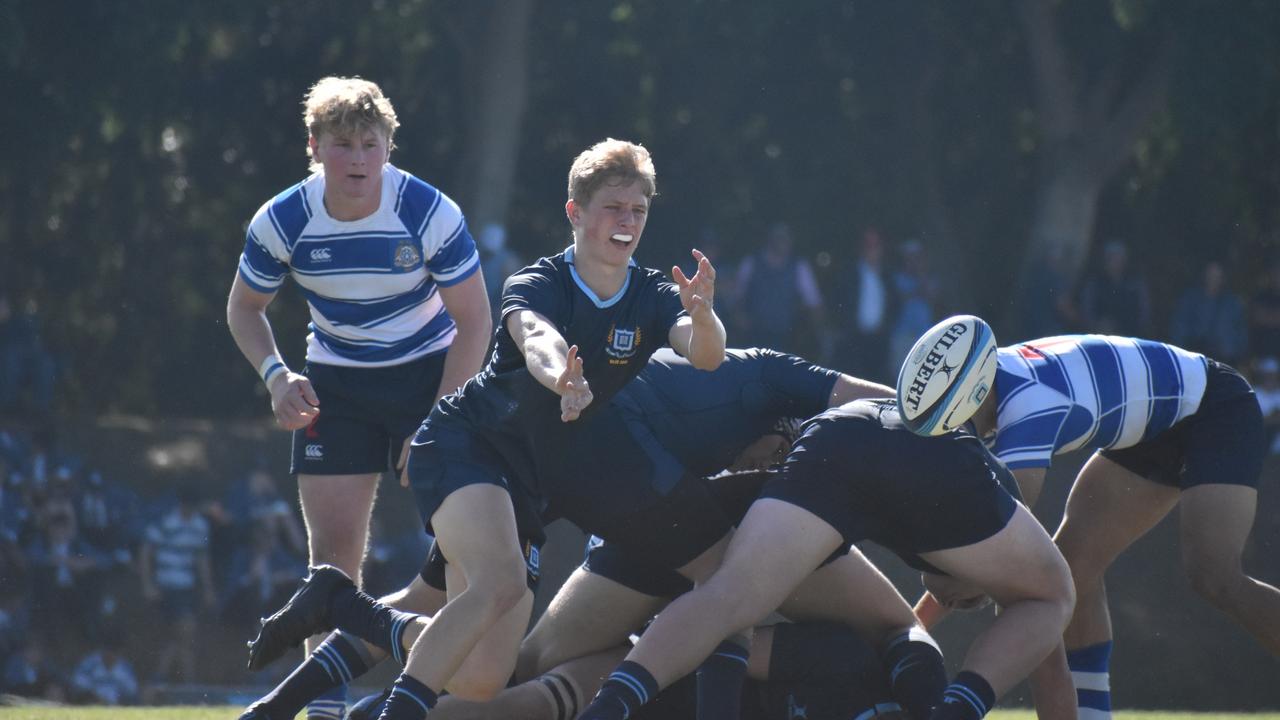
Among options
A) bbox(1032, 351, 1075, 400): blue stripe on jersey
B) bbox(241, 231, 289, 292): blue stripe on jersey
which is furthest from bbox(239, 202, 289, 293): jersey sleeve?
bbox(1032, 351, 1075, 400): blue stripe on jersey

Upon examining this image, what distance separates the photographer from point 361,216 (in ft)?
20.1

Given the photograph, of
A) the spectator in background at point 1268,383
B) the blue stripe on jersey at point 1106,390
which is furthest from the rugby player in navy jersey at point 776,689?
the spectator in background at point 1268,383

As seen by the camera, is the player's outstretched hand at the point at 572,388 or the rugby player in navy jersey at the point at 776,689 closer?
the player's outstretched hand at the point at 572,388

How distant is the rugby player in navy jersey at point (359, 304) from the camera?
6.08 metres

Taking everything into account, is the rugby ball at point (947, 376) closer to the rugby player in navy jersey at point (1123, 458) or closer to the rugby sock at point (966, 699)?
the rugby player in navy jersey at point (1123, 458)

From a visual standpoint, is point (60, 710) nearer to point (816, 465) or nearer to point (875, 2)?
point (816, 465)

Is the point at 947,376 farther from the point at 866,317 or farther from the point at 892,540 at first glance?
the point at 866,317

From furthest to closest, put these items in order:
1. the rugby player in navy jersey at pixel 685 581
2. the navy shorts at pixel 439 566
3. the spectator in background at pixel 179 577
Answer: the spectator in background at pixel 179 577
the rugby player in navy jersey at pixel 685 581
the navy shorts at pixel 439 566

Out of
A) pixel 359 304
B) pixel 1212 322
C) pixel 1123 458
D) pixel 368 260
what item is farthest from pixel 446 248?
pixel 1212 322

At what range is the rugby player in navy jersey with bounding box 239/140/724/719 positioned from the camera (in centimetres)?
513

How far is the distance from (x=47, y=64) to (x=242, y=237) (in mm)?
3283

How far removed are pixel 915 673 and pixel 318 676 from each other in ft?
6.66

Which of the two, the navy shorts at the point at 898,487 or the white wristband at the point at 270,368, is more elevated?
the white wristband at the point at 270,368

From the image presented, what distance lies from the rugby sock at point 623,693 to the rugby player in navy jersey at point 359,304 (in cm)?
156
